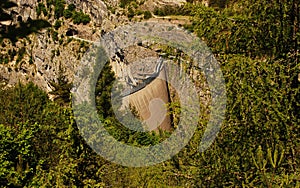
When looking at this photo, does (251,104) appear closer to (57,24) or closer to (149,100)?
(149,100)

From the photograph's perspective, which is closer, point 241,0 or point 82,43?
A: point 241,0

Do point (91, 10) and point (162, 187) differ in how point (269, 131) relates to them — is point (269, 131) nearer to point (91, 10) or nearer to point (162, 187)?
point (162, 187)

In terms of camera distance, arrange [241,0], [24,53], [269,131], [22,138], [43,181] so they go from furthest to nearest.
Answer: [24,53] → [22,138] → [43,181] → [241,0] → [269,131]

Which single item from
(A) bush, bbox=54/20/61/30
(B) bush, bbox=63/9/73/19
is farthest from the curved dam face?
(A) bush, bbox=54/20/61/30

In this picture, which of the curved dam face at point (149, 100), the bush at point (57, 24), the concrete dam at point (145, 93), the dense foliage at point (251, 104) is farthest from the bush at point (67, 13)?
the dense foliage at point (251, 104)

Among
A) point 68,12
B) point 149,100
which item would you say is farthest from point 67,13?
point 149,100

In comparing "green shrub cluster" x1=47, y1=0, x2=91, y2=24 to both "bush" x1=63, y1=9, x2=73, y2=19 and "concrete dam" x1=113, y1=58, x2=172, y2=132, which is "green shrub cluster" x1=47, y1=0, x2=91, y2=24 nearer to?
"bush" x1=63, y1=9, x2=73, y2=19

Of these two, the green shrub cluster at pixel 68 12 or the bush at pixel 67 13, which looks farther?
the bush at pixel 67 13

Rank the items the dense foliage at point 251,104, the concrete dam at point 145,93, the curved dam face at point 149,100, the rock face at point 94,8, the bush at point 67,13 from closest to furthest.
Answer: the dense foliage at point 251,104 → the curved dam face at point 149,100 → the concrete dam at point 145,93 → the rock face at point 94,8 → the bush at point 67,13

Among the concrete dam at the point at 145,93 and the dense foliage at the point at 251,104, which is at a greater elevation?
the dense foliage at the point at 251,104

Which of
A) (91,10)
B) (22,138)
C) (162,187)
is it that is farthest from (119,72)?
(162,187)

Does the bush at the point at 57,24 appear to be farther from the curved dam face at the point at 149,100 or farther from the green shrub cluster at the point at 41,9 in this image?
the curved dam face at the point at 149,100
